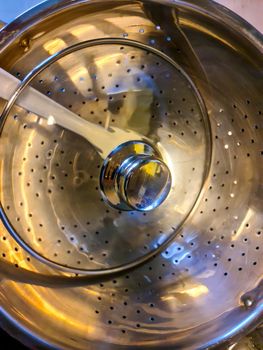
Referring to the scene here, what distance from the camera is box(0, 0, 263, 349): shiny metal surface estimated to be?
0.74m

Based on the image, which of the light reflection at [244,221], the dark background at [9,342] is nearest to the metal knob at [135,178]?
the light reflection at [244,221]

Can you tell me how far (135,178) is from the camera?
2.56 ft

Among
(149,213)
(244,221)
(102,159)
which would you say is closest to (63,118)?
(102,159)

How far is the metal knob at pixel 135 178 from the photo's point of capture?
30.6 inches

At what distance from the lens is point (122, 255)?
32.5 inches

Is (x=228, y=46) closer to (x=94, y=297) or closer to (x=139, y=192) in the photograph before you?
(x=139, y=192)

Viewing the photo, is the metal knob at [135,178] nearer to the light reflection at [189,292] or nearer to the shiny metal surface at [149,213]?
the shiny metal surface at [149,213]

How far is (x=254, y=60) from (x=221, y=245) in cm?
29

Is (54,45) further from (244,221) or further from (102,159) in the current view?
(244,221)

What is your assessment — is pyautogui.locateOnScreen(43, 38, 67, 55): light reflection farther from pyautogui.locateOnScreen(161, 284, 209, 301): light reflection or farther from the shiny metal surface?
pyautogui.locateOnScreen(161, 284, 209, 301): light reflection

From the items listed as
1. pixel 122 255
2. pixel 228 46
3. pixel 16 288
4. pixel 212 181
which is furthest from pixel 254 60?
pixel 16 288

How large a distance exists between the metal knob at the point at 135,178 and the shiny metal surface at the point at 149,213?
2 centimetres

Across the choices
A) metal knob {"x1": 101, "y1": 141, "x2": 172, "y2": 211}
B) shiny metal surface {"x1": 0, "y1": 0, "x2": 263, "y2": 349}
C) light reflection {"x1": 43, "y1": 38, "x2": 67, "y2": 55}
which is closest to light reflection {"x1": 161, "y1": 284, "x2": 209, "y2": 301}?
shiny metal surface {"x1": 0, "y1": 0, "x2": 263, "y2": 349}

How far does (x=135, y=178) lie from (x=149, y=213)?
75mm
